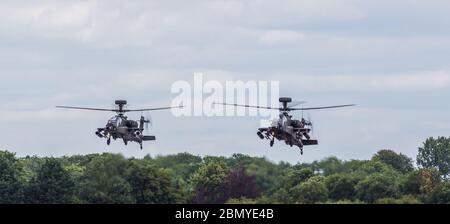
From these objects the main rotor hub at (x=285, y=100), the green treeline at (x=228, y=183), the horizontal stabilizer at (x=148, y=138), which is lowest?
the green treeline at (x=228, y=183)

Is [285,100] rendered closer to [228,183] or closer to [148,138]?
[228,183]

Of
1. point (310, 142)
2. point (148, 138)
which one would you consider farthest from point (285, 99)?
point (148, 138)

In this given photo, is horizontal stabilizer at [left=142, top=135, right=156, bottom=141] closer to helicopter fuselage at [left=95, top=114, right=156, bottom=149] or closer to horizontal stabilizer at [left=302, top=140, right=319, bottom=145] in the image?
helicopter fuselage at [left=95, top=114, right=156, bottom=149]

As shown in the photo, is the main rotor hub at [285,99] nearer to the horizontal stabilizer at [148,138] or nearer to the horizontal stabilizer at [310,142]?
the horizontal stabilizer at [310,142]

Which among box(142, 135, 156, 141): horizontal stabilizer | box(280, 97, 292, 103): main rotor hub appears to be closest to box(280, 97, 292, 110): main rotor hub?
box(280, 97, 292, 103): main rotor hub

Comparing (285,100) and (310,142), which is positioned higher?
(285,100)

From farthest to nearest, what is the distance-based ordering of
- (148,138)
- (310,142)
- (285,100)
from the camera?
(148,138), (285,100), (310,142)

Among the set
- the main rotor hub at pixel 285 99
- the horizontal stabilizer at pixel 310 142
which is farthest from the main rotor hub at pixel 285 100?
the horizontal stabilizer at pixel 310 142
